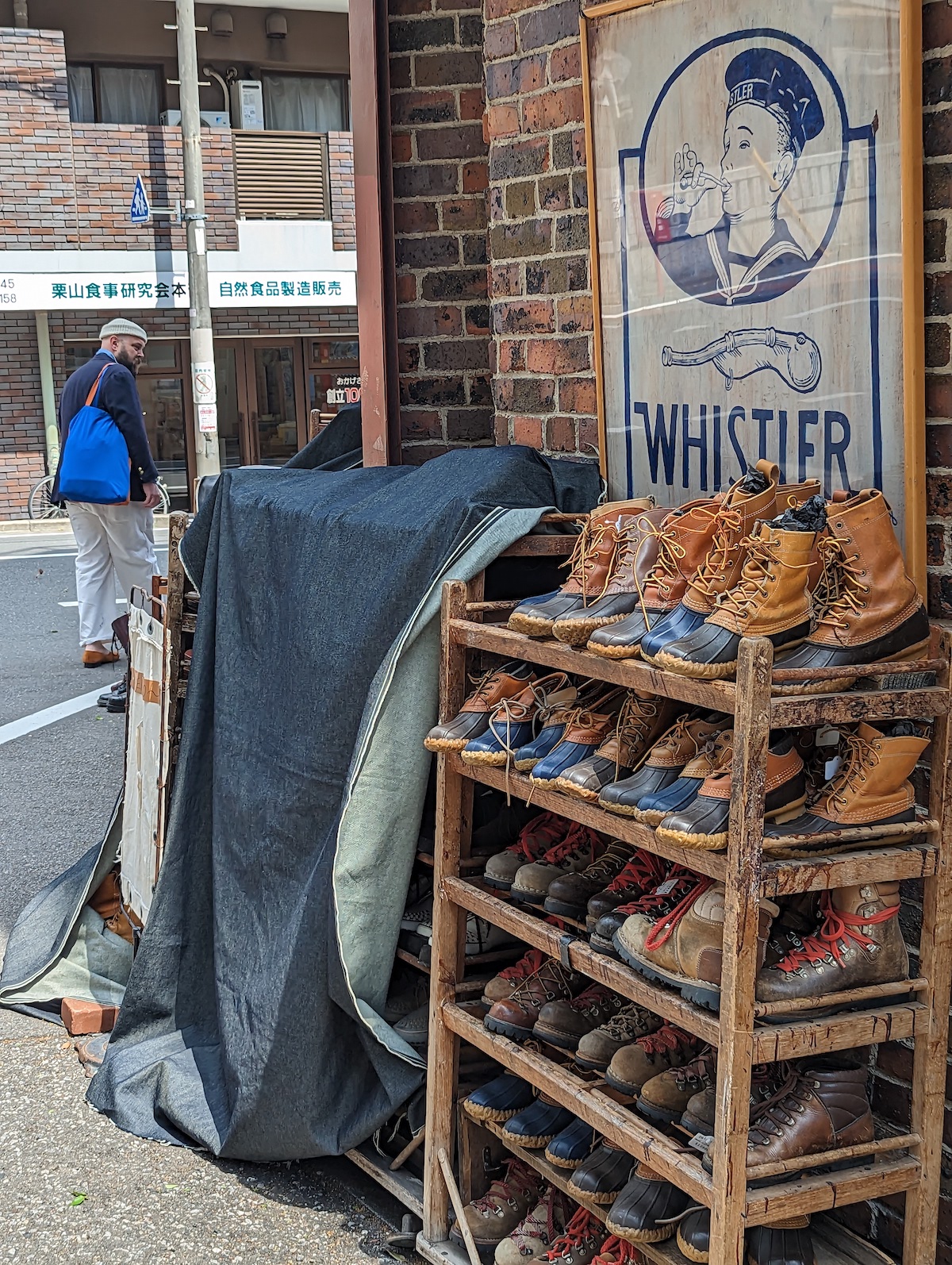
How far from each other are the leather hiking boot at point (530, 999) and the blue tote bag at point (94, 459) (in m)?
5.67

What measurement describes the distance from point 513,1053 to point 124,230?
17698mm

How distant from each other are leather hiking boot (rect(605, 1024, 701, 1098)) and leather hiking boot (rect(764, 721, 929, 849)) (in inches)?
21.9

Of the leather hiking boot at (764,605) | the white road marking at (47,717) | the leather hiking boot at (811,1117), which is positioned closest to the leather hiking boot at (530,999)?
the leather hiking boot at (811,1117)

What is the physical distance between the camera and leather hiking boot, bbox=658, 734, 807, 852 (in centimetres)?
211

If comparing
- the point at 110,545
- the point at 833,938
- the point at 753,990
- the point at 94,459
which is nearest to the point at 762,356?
the point at 833,938

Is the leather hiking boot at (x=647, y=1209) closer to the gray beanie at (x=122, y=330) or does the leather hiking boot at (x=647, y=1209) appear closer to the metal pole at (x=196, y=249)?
the gray beanie at (x=122, y=330)

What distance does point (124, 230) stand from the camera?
60.9ft

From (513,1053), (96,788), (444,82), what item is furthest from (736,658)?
(96,788)

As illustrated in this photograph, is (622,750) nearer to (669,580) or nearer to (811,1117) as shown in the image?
(669,580)

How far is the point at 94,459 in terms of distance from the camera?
785 cm

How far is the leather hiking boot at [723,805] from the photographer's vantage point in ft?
6.93

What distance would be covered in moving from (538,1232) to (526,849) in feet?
2.45

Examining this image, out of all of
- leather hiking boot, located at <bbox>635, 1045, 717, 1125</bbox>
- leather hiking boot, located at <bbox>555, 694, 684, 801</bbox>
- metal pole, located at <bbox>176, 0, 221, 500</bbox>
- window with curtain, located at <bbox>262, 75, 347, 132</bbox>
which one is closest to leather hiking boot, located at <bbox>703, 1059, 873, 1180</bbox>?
leather hiking boot, located at <bbox>635, 1045, 717, 1125</bbox>

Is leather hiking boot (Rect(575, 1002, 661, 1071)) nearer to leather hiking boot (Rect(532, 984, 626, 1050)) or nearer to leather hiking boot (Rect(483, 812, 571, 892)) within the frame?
leather hiking boot (Rect(532, 984, 626, 1050))
